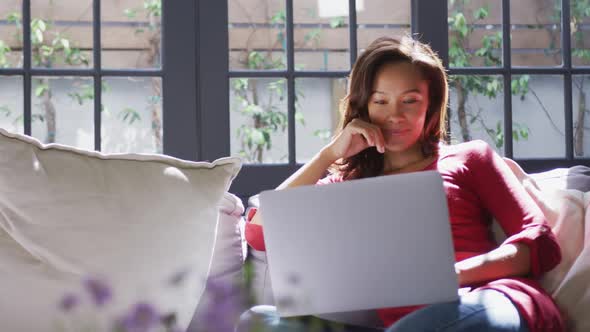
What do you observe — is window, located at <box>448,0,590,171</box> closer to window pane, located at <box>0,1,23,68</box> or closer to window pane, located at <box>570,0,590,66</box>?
window pane, located at <box>570,0,590,66</box>

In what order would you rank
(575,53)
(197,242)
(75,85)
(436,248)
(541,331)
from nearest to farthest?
(436,248), (541,331), (197,242), (575,53), (75,85)

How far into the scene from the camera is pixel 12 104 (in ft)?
11.5

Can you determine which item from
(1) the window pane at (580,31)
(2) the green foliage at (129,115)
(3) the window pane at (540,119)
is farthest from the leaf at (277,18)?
(1) the window pane at (580,31)

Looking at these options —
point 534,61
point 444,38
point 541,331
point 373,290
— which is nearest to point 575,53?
point 534,61

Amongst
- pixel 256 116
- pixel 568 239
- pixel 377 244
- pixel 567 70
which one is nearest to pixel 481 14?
pixel 567 70

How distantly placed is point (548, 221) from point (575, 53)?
5.21ft

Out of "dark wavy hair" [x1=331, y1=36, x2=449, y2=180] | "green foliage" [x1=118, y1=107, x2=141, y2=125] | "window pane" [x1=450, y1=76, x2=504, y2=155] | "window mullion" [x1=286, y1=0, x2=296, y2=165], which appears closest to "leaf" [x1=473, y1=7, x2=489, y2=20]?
"window pane" [x1=450, y1=76, x2=504, y2=155]

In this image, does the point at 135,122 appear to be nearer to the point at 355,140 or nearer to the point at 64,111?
the point at 64,111

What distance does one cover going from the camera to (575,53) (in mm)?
3316

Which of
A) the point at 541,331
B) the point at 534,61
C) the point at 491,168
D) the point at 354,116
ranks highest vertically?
the point at 534,61

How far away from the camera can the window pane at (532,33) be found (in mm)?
3322

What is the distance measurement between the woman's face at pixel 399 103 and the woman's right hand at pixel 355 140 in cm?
3

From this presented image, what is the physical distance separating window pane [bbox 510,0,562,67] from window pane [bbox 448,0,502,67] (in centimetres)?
8

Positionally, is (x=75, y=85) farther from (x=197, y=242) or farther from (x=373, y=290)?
(x=373, y=290)
